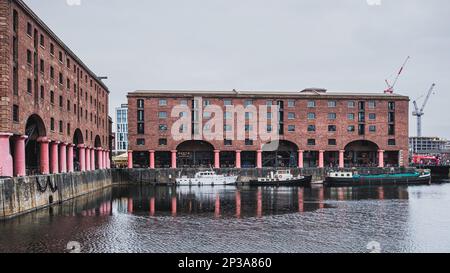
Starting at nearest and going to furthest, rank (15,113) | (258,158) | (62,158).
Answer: (15,113) < (62,158) < (258,158)

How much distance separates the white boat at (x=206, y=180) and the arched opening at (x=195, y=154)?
31.0ft

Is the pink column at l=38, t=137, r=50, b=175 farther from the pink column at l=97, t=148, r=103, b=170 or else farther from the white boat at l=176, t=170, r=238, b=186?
the white boat at l=176, t=170, r=238, b=186

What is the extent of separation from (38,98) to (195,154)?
57.7 meters

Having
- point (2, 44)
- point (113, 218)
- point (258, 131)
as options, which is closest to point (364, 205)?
point (113, 218)

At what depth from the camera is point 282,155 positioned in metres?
106

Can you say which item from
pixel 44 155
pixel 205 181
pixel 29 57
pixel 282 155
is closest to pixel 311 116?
pixel 282 155

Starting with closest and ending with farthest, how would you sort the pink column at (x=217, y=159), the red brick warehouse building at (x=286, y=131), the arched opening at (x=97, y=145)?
the arched opening at (x=97, y=145) < the red brick warehouse building at (x=286, y=131) < the pink column at (x=217, y=159)

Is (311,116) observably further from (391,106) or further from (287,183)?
(391,106)

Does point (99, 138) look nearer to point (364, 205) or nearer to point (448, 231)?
point (364, 205)

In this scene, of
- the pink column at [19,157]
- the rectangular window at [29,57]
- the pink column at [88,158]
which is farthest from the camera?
the pink column at [88,158]

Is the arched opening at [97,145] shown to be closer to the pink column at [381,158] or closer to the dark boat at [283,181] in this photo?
the dark boat at [283,181]

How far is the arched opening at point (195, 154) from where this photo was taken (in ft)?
342

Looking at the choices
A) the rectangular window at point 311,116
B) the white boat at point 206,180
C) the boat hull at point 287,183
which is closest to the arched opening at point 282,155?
Result: the rectangular window at point 311,116
